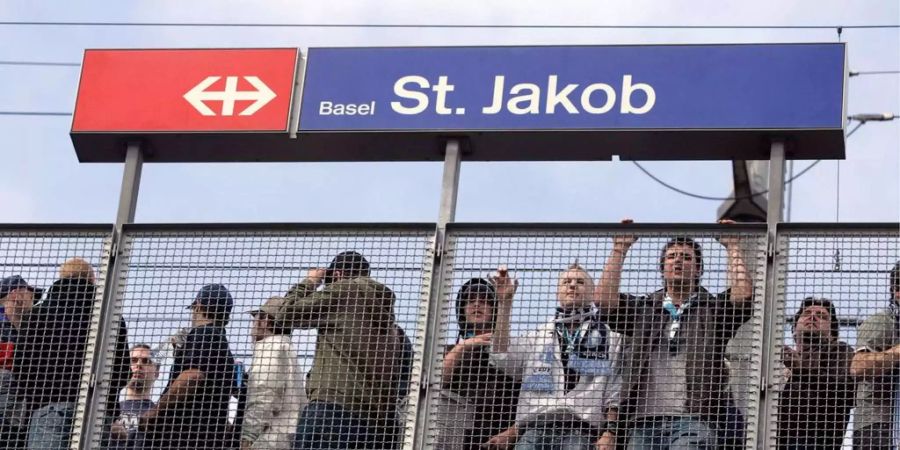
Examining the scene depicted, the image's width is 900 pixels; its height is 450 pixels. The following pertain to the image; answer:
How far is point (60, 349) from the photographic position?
36.9 ft

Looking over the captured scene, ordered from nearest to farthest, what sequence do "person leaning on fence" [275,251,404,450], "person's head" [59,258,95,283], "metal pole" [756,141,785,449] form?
1. "metal pole" [756,141,785,449]
2. "person leaning on fence" [275,251,404,450]
3. "person's head" [59,258,95,283]

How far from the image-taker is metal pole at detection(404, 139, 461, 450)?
10.6 metres

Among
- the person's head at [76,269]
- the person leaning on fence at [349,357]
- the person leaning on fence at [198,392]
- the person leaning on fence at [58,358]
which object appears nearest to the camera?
the person leaning on fence at [349,357]

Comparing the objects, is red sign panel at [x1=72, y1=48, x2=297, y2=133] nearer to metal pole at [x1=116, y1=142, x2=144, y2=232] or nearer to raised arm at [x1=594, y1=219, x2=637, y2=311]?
metal pole at [x1=116, y1=142, x2=144, y2=232]

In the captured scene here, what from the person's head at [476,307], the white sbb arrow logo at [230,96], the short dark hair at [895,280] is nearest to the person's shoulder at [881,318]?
the short dark hair at [895,280]

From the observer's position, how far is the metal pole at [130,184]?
1166 centimetres

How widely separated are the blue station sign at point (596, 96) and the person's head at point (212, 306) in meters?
1.29

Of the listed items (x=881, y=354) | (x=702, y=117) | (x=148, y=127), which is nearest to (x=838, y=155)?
(x=702, y=117)

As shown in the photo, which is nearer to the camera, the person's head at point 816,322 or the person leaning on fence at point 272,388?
the person's head at point 816,322

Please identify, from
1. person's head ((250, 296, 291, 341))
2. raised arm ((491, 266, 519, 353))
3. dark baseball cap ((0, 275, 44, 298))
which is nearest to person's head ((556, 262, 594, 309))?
raised arm ((491, 266, 519, 353))

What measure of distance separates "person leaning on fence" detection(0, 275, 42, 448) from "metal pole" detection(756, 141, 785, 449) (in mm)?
4339

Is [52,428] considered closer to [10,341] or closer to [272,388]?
[10,341]

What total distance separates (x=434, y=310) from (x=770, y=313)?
1.92m

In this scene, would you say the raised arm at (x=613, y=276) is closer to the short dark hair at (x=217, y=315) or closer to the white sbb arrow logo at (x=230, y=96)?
the short dark hair at (x=217, y=315)
